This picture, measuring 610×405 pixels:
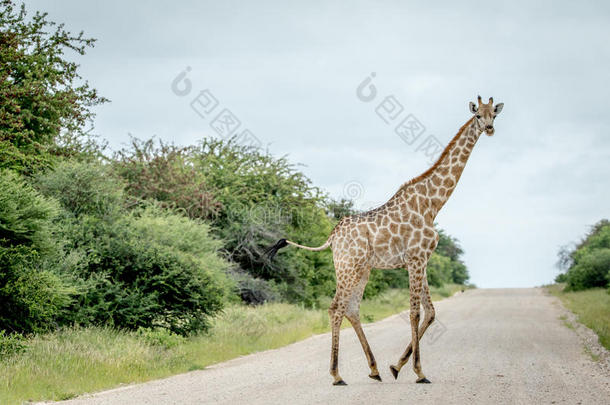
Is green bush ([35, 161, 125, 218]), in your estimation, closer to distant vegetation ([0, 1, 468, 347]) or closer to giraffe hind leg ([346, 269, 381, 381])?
distant vegetation ([0, 1, 468, 347])

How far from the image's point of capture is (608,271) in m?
40.2

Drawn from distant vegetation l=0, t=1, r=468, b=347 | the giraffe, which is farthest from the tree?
the giraffe

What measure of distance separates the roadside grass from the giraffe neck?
17.7 ft

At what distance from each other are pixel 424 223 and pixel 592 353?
6.50m

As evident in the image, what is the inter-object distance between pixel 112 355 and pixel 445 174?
659cm

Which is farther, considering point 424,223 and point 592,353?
point 592,353

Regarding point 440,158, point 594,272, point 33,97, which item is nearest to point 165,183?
point 33,97

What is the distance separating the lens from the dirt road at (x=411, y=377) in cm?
818

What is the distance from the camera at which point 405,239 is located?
905 centimetres

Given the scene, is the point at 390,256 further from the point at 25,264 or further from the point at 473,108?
the point at 25,264

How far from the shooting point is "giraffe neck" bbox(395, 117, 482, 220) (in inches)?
367

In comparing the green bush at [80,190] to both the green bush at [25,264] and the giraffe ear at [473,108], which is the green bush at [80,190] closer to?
the green bush at [25,264]

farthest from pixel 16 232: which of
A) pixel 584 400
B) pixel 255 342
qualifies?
pixel 584 400

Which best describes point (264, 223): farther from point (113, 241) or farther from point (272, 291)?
point (113, 241)
